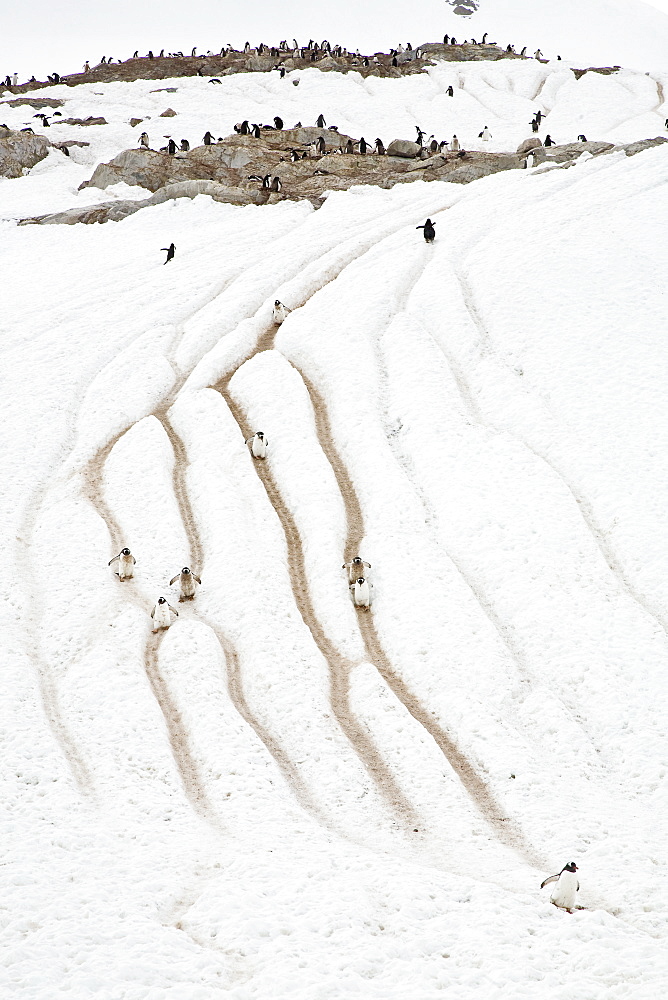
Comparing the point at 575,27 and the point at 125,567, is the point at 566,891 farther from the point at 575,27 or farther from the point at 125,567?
the point at 575,27

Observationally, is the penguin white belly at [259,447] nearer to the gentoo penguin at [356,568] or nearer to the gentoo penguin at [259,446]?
the gentoo penguin at [259,446]

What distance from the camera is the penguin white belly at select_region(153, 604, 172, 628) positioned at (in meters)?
24.0

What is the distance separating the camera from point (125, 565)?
2586 cm

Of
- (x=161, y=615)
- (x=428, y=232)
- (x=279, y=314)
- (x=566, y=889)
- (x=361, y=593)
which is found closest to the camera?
(x=566, y=889)

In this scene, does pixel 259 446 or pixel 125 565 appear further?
pixel 259 446

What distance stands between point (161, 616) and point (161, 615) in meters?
0.03

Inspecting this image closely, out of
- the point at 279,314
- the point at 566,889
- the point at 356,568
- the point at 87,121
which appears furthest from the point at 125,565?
the point at 87,121

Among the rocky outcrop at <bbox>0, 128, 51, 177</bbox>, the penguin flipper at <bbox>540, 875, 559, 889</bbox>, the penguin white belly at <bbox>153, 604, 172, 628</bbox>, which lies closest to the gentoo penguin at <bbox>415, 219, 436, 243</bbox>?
the penguin white belly at <bbox>153, 604, 172, 628</bbox>

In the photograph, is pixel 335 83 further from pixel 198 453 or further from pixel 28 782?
pixel 28 782

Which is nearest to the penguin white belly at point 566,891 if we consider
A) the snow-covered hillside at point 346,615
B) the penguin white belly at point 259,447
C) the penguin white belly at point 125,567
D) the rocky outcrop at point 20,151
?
the snow-covered hillside at point 346,615

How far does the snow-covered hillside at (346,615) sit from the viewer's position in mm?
14469

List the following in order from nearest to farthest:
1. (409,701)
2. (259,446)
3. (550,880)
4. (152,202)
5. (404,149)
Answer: (550,880) < (409,701) < (259,446) < (152,202) < (404,149)

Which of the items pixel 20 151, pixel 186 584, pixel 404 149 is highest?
pixel 20 151

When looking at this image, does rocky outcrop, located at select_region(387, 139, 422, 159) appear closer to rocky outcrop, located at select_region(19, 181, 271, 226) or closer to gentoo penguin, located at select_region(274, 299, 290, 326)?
rocky outcrop, located at select_region(19, 181, 271, 226)
